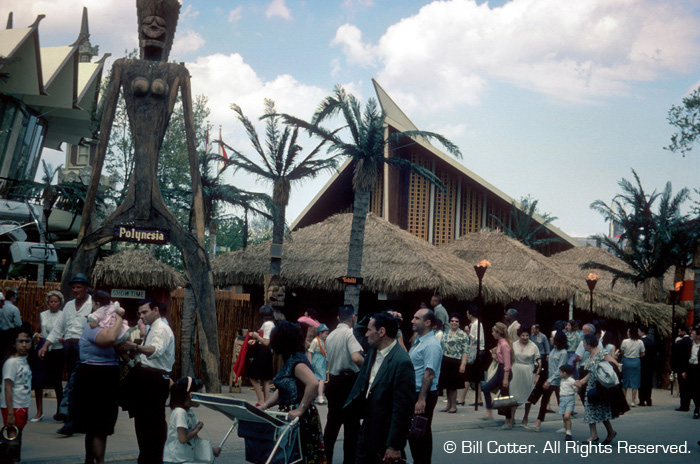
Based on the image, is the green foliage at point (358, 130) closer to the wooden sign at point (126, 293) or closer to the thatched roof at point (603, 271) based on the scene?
the wooden sign at point (126, 293)

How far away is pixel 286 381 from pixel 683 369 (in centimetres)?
1287

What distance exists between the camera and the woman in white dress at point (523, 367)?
1347 centimetres

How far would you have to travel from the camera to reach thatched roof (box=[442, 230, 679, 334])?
2398 cm

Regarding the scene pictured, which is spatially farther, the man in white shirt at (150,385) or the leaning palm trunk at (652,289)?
the leaning palm trunk at (652,289)

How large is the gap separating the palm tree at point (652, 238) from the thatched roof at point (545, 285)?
1771mm

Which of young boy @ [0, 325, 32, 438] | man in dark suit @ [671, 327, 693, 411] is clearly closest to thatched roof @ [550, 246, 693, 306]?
man in dark suit @ [671, 327, 693, 411]

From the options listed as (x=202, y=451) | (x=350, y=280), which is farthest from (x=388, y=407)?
(x=350, y=280)

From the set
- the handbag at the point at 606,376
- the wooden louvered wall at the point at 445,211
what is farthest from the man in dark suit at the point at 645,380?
the wooden louvered wall at the point at 445,211

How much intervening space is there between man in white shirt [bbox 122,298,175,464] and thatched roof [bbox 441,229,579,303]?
17177mm

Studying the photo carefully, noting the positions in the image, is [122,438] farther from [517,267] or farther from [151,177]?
[517,267]

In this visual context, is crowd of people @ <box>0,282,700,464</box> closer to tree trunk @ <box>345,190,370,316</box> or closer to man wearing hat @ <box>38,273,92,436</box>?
man wearing hat @ <box>38,273,92,436</box>

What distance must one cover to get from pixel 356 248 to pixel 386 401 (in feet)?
48.5

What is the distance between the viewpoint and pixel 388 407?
20.4ft

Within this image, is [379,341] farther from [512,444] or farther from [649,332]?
[649,332]
